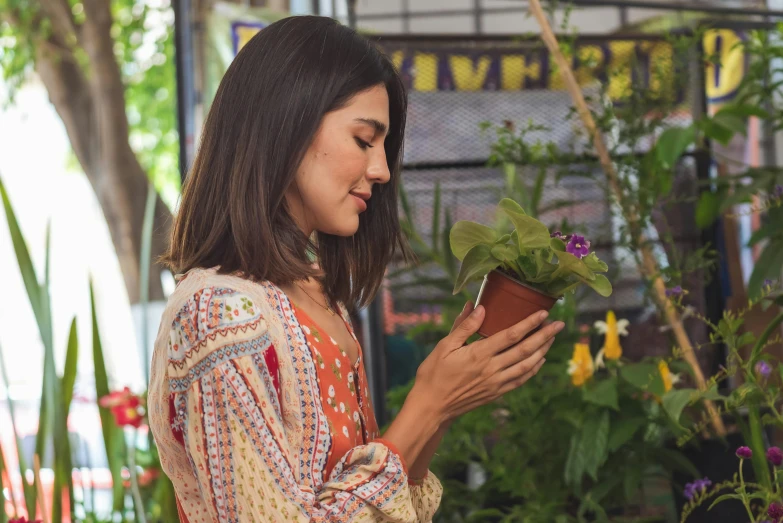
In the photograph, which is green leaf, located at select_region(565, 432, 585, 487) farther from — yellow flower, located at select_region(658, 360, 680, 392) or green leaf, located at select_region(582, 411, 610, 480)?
yellow flower, located at select_region(658, 360, 680, 392)

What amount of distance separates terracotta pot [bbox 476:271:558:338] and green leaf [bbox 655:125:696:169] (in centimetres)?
89

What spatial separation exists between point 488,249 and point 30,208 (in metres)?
7.41

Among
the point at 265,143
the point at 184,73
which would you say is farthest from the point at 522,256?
the point at 184,73

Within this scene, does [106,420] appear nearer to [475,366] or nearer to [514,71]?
[475,366]

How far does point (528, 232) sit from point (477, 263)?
0.07 metres

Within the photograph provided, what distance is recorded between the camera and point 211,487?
2.86 feet

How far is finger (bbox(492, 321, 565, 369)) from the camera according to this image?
1.04m

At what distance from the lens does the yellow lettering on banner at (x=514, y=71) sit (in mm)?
2562

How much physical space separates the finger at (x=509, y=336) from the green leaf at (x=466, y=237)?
0.36ft

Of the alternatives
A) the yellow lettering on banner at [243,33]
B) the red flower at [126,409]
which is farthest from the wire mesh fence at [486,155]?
the red flower at [126,409]

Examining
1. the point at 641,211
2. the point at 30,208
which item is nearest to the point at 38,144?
the point at 30,208

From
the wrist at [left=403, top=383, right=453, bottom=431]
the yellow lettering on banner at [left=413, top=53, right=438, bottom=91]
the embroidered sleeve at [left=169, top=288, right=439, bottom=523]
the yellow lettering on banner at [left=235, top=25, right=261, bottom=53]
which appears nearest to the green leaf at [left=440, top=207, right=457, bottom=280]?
the yellow lettering on banner at [left=413, top=53, right=438, bottom=91]

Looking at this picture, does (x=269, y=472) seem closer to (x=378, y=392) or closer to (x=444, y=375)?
(x=444, y=375)

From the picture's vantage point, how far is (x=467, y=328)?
106 cm
